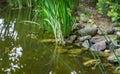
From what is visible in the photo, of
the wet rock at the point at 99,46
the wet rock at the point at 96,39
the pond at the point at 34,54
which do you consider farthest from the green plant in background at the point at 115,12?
the pond at the point at 34,54

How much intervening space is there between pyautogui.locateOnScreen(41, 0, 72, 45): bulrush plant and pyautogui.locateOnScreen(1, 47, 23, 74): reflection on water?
2.32 feet

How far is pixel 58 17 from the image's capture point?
4.91m

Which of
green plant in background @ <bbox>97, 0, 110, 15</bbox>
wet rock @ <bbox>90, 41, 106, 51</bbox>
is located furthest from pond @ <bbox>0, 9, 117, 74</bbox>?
green plant in background @ <bbox>97, 0, 110, 15</bbox>

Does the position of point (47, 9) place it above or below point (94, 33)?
above

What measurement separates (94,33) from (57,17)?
851mm

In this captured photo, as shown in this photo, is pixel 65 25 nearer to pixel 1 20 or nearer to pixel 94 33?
pixel 94 33

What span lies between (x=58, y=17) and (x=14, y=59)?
117cm

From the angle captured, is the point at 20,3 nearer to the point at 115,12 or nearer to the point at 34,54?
the point at 115,12

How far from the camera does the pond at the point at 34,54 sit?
3.84 metres

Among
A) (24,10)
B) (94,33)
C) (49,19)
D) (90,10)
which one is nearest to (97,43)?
(94,33)

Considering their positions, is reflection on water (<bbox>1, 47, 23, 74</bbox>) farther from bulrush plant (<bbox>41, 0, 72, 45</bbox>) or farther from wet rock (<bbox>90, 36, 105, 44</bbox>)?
wet rock (<bbox>90, 36, 105, 44</bbox>)

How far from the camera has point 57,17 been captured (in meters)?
4.87

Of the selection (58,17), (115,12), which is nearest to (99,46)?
(58,17)

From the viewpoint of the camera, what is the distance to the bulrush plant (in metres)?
4.83
